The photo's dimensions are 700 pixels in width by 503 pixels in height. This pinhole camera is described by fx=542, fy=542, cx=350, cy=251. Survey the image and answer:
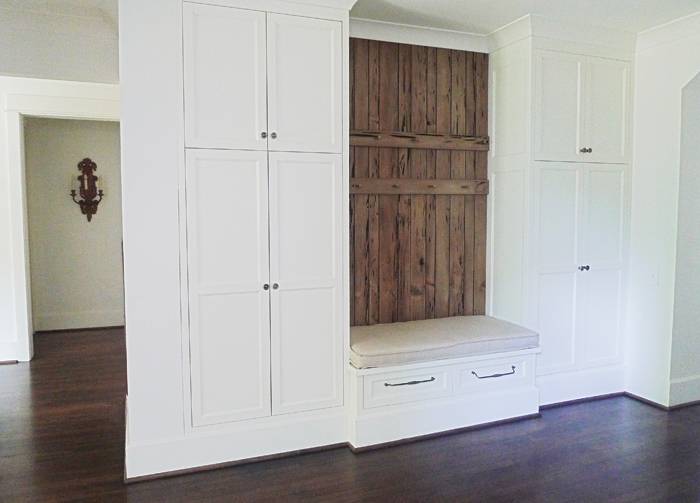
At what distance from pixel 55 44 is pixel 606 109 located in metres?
3.84

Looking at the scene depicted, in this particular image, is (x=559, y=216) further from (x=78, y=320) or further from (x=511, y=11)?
(x=78, y=320)

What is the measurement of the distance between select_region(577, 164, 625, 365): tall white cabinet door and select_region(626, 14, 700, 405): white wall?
112 mm

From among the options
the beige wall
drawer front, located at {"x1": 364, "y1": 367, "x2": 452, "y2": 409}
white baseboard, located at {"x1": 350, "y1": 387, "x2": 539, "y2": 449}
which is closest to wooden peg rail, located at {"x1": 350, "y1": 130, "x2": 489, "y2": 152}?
drawer front, located at {"x1": 364, "y1": 367, "x2": 452, "y2": 409}

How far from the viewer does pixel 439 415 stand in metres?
3.19

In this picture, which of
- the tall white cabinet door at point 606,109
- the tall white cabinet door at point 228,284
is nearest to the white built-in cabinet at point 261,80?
the tall white cabinet door at point 228,284

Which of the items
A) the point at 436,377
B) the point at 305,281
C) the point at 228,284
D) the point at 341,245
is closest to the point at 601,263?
the point at 436,377

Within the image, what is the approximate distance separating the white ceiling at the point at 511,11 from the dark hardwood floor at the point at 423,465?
251 centimetres

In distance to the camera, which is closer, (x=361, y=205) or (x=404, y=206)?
(x=361, y=205)

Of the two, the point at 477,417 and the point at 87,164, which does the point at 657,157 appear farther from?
the point at 87,164

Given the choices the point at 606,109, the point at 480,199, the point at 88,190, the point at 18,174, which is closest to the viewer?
the point at 606,109

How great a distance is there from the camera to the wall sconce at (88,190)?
19.9 ft

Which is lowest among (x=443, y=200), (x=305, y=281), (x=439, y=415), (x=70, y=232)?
(x=439, y=415)

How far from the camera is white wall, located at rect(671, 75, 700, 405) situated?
3.49 meters

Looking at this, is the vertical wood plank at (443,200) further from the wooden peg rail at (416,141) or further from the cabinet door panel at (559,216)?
the cabinet door panel at (559,216)
